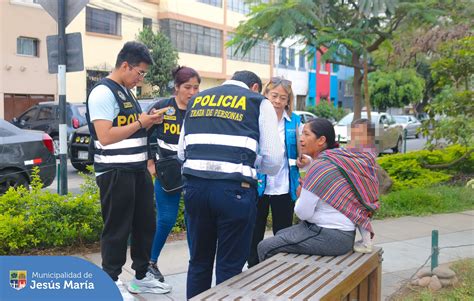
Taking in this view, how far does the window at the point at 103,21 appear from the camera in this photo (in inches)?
992

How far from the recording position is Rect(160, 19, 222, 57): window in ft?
96.9

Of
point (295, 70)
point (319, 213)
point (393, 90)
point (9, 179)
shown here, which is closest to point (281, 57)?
point (295, 70)

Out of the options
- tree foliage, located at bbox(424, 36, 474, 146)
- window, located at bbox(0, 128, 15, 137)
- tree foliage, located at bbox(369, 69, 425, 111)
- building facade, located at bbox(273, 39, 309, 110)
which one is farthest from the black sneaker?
building facade, located at bbox(273, 39, 309, 110)

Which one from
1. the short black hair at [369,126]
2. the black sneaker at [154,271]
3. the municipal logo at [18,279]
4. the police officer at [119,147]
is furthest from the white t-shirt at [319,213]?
the municipal logo at [18,279]

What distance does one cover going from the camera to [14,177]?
771cm

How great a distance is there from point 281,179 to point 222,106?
1292 mm

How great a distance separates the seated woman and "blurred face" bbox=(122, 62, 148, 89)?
1.43m

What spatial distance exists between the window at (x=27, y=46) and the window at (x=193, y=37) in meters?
7.92

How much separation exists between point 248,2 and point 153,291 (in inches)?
408

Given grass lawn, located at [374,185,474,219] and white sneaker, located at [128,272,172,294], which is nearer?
white sneaker, located at [128,272,172,294]

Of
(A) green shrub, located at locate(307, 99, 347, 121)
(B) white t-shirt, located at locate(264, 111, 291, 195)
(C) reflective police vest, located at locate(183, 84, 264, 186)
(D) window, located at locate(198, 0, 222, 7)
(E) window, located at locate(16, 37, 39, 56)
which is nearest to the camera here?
(C) reflective police vest, located at locate(183, 84, 264, 186)

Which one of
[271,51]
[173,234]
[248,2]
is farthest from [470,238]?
[271,51]

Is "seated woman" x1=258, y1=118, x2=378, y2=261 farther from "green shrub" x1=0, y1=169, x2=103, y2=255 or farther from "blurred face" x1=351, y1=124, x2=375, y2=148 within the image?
"green shrub" x1=0, y1=169, x2=103, y2=255

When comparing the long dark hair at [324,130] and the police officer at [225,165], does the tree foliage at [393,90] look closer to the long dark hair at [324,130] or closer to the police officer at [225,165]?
the long dark hair at [324,130]
